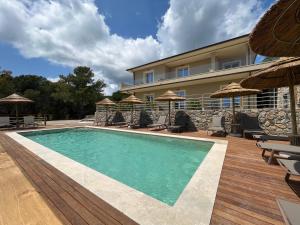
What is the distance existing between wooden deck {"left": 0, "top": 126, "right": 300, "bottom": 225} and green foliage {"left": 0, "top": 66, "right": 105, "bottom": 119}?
3533 centimetres

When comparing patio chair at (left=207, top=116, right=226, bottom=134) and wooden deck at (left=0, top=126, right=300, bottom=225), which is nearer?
wooden deck at (left=0, top=126, right=300, bottom=225)

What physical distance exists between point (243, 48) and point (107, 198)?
1851 centimetres

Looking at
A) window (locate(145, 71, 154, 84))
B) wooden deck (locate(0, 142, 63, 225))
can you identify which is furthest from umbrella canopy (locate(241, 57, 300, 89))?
window (locate(145, 71, 154, 84))

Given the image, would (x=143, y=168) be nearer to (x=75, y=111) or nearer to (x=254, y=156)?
(x=254, y=156)

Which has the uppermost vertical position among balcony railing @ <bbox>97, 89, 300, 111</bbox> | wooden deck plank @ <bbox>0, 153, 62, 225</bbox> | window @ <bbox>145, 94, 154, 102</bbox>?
window @ <bbox>145, 94, 154, 102</bbox>

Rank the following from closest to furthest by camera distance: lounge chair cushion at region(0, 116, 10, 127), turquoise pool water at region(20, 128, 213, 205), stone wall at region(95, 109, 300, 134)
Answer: turquoise pool water at region(20, 128, 213, 205)
stone wall at region(95, 109, 300, 134)
lounge chair cushion at region(0, 116, 10, 127)

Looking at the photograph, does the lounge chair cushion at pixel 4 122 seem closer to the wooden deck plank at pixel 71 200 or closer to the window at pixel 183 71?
the wooden deck plank at pixel 71 200

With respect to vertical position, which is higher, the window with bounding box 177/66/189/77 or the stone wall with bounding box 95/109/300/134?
the window with bounding box 177/66/189/77

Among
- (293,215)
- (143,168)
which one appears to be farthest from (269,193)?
(143,168)

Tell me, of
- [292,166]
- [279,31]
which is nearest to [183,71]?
[292,166]

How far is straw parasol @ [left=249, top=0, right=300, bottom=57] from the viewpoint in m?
2.19

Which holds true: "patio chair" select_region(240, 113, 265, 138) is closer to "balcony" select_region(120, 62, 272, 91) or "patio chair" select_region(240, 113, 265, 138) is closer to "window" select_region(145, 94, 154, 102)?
"balcony" select_region(120, 62, 272, 91)

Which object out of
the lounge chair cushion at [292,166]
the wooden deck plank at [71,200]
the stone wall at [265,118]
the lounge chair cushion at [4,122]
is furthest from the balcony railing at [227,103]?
the wooden deck plank at [71,200]

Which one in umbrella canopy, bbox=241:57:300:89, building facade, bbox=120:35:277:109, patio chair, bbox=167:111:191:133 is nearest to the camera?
umbrella canopy, bbox=241:57:300:89
